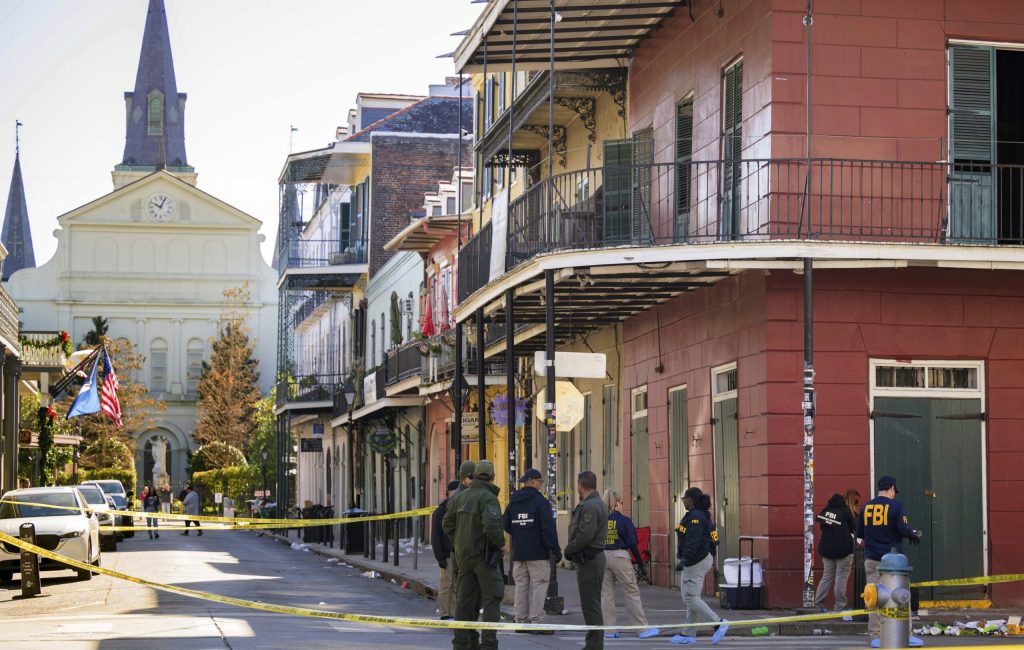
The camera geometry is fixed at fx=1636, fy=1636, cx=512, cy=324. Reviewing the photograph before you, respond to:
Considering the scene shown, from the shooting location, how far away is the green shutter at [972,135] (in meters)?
17.9

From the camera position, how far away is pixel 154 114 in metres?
100

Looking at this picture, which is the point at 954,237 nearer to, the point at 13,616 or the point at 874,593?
the point at 874,593


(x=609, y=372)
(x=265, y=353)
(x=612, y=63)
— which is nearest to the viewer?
(x=612, y=63)

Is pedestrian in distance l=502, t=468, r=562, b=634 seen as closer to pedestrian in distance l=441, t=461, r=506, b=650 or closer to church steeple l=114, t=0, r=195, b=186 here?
pedestrian in distance l=441, t=461, r=506, b=650

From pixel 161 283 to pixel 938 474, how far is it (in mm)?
75670

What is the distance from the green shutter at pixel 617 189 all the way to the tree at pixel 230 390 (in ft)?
185

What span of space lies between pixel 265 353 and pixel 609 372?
6727 cm

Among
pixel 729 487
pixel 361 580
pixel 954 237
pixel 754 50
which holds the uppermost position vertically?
pixel 754 50

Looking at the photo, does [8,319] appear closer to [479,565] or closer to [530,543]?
[530,543]

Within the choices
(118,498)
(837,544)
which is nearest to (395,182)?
(118,498)

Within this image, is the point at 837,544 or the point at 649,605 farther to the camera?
the point at 649,605

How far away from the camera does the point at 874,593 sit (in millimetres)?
9008

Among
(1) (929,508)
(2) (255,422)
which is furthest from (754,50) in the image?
(2) (255,422)

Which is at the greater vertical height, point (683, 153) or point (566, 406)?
point (683, 153)
